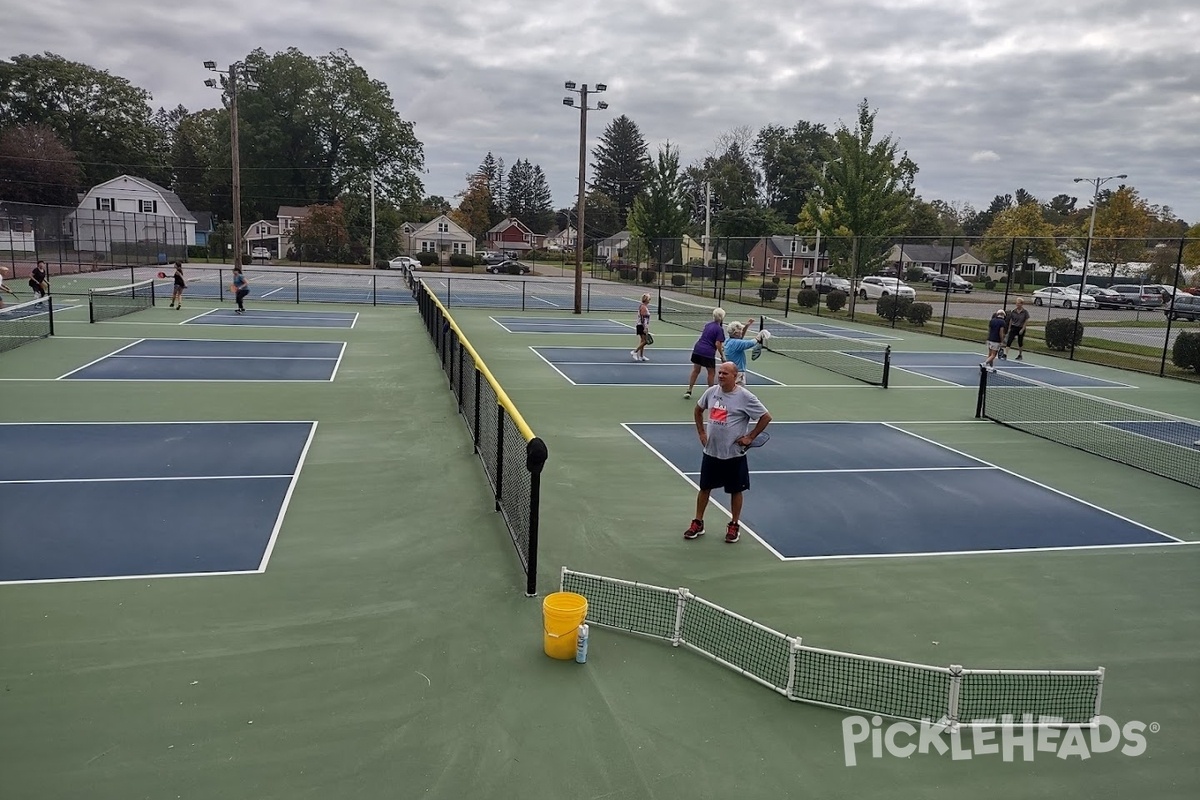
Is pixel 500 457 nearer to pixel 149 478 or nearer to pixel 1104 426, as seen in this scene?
pixel 149 478

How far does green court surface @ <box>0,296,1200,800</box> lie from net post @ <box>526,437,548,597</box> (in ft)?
0.64

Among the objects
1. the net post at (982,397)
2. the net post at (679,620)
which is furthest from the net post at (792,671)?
the net post at (982,397)

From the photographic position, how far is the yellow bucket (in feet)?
20.2

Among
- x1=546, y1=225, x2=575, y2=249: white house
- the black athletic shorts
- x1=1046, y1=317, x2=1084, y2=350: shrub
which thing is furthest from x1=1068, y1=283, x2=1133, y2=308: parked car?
x1=546, y1=225, x2=575, y2=249: white house

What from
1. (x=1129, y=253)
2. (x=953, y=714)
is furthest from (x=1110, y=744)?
(x=1129, y=253)

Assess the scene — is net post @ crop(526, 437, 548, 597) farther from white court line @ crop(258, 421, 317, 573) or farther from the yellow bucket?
white court line @ crop(258, 421, 317, 573)

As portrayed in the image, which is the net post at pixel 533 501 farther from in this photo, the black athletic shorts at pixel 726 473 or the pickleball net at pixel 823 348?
the pickleball net at pixel 823 348

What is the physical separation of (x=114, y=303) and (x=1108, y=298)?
45.7 m

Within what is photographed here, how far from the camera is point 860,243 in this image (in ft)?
122

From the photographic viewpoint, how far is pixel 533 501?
699cm

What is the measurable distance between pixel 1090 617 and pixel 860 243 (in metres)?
32.1

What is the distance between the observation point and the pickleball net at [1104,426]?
499 inches

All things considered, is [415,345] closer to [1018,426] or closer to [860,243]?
[1018,426]

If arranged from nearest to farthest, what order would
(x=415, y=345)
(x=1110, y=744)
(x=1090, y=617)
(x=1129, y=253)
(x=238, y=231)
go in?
1. (x=1110, y=744)
2. (x=1090, y=617)
3. (x=415, y=345)
4. (x=238, y=231)
5. (x=1129, y=253)
